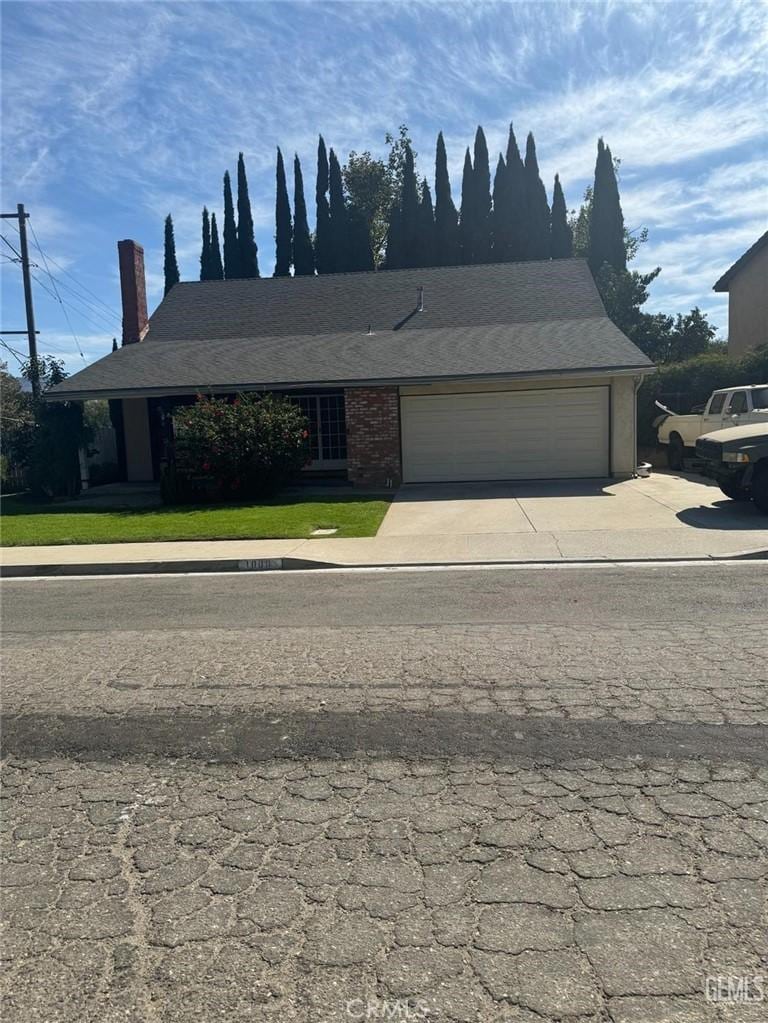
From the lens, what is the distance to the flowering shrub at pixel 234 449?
15688 millimetres

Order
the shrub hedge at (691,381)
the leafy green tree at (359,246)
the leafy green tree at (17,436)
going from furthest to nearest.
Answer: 1. the leafy green tree at (359,246)
2. the shrub hedge at (691,381)
3. the leafy green tree at (17,436)

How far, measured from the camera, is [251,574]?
948cm

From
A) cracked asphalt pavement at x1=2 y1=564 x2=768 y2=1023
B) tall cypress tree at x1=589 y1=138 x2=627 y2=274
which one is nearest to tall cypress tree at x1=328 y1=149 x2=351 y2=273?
tall cypress tree at x1=589 y1=138 x2=627 y2=274

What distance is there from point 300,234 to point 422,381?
37878 mm

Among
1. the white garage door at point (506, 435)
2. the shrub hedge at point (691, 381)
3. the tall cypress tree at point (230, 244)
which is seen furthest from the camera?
the tall cypress tree at point (230, 244)

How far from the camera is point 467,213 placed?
48.8m

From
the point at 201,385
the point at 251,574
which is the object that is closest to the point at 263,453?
the point at 201,385

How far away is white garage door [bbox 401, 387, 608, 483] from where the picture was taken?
58.1 feet

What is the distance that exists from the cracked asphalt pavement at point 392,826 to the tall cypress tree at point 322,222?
155 feet

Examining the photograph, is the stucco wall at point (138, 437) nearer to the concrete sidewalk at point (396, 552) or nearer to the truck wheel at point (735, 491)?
the concrete sidewalk at point (396, 552)

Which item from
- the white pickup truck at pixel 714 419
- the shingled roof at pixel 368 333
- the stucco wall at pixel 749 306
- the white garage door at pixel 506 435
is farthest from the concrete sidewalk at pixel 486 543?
the stucco wall at pixel 749 306

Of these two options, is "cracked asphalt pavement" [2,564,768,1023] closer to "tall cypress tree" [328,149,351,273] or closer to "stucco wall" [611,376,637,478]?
"stucco wall" [611,376,637,478]

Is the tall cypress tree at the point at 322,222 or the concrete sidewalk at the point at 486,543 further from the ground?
the tall cypress tree at the point at 322,222

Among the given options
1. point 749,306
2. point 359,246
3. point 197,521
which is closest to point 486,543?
point 197,521
